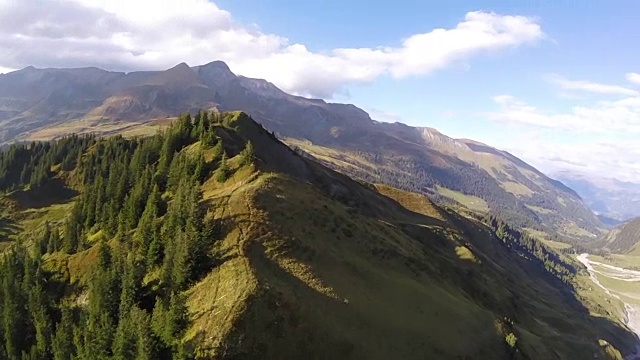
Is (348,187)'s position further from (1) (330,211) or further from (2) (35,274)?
(2) (35,274)

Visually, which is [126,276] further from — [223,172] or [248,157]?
[248,157]

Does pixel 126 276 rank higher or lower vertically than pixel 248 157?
lower

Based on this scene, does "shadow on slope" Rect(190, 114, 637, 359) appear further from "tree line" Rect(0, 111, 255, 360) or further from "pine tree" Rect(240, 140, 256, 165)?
"tree line" Rect(0, 111, 255, 360)

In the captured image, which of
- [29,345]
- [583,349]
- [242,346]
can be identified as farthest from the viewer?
[583,349]

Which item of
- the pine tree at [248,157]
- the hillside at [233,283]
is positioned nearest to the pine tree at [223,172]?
the hillside at [233,283]

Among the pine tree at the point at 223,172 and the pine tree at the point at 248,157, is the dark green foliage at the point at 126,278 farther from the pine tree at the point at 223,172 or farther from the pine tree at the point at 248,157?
the pine tree at the point at 248,157

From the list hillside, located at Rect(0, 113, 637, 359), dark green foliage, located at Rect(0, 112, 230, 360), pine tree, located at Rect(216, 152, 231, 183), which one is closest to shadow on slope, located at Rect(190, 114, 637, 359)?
hillside, located at Rect(0, 113, 637, 359)

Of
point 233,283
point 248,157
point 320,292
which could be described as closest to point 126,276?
point 233,283

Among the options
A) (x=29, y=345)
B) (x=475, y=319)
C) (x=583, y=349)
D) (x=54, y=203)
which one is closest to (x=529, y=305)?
(x=583, y=349)
